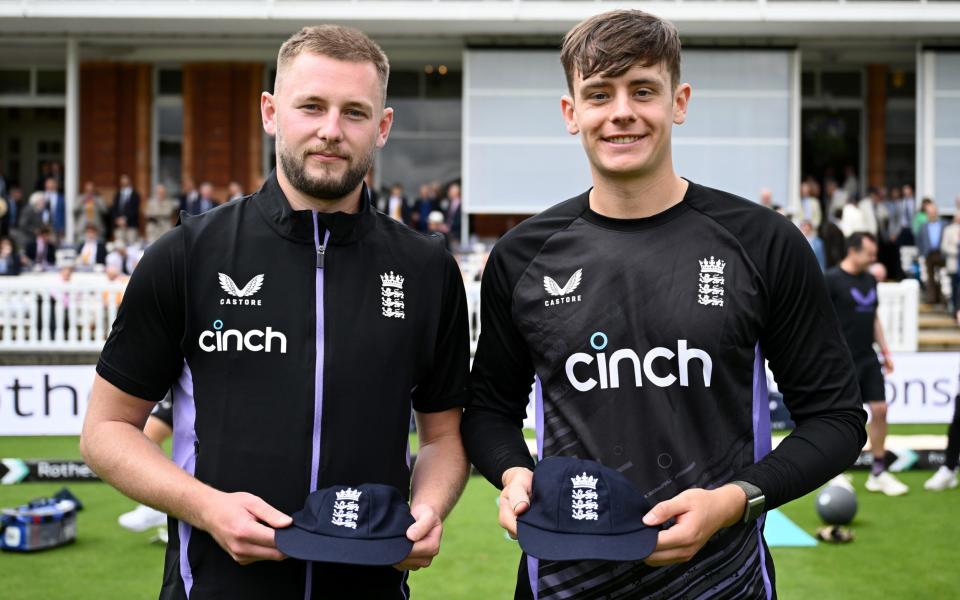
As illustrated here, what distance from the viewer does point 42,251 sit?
22422 millimetres

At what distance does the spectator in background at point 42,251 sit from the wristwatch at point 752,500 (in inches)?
851

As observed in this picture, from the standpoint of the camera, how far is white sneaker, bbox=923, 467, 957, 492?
32.2ft

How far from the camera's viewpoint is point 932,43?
24.5 metres

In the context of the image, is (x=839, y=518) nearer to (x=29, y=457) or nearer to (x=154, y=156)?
(x=29, y=457)

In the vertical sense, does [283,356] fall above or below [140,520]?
above

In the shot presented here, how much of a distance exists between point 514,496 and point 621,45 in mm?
1142

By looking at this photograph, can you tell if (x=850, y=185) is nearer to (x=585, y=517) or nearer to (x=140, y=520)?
(x=140, y=520)

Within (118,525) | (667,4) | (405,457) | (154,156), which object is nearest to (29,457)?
(118,525)

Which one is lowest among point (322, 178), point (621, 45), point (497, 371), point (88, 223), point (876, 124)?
point (497, 371)

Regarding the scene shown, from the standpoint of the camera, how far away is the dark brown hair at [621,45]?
2.70 meters

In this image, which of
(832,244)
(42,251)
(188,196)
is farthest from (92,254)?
(832,244)

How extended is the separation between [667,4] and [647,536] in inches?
835

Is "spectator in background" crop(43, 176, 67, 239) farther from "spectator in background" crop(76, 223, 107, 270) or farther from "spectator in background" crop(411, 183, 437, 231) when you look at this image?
"spectator in background" crop(411, 183, 437, 231)

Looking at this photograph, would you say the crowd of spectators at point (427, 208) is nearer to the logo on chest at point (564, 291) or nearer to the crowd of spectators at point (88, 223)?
the crowd of spectators at point (88, 223)
